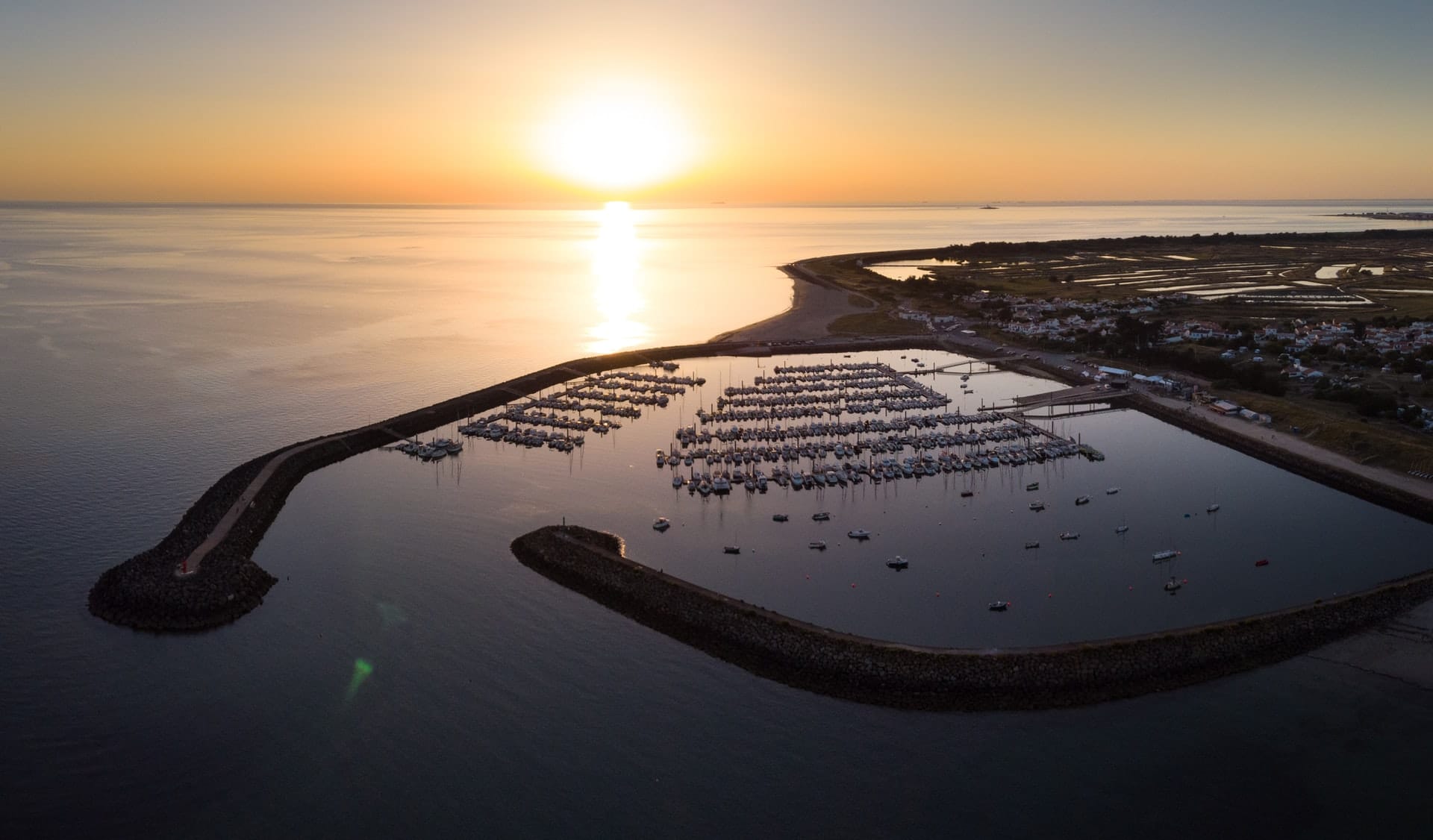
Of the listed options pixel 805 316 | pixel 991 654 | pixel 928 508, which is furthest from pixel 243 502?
pixel 805 316

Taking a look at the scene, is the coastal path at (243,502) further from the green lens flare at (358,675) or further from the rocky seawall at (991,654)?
the rocky seawall at (991,654)

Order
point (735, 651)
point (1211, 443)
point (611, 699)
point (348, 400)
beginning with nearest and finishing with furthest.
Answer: point (611, 699), point (735, 651), point (1211, 443), point (348, 400)

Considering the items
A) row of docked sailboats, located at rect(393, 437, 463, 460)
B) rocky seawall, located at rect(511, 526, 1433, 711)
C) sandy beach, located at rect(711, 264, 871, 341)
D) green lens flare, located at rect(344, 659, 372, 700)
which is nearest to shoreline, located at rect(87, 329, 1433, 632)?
row of docked sailboats, located at rect(393, 437, 463, 460)

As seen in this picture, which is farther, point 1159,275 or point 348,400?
point 1159,275

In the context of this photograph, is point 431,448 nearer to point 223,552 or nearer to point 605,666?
point 223,552

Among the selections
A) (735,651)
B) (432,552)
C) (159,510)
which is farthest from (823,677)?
(159,510)

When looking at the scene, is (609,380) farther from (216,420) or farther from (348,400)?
(216,420)
